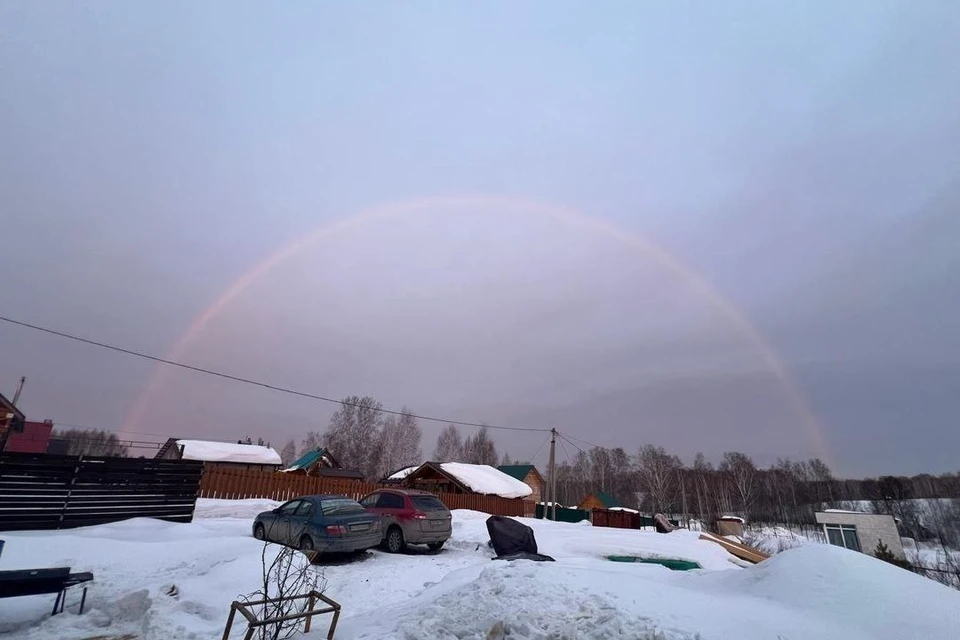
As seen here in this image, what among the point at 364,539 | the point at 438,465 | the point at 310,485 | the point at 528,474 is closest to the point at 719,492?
the point at 528,474

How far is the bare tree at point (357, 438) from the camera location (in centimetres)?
6600

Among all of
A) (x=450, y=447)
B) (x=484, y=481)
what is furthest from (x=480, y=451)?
(x=484, y=481)

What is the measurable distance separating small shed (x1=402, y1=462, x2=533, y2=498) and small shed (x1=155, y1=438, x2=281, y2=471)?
14188mm

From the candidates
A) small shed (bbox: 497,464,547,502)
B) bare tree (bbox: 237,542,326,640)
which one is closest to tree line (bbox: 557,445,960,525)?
small shed (bbox: 497,464,547,502)

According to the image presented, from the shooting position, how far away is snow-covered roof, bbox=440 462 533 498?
36.6m

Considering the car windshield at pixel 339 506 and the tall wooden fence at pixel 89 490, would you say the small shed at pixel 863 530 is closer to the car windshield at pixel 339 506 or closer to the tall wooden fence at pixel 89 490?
the car windshield at pixel 339 506

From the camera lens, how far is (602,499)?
6369 cm

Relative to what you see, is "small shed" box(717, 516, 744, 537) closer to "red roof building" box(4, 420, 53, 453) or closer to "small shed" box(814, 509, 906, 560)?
"small shed" box(814, 509, 906, 560)

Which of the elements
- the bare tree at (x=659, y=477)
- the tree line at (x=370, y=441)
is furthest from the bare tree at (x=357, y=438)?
the bare tree at (x=659, y=477)

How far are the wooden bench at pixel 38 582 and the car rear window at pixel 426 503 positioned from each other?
26.9ft

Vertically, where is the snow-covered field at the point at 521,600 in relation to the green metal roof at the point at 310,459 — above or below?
below

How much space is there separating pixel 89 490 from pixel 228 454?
3277cm

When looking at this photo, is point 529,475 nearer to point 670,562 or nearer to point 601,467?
point 670,562

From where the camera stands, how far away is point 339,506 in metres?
11.9
